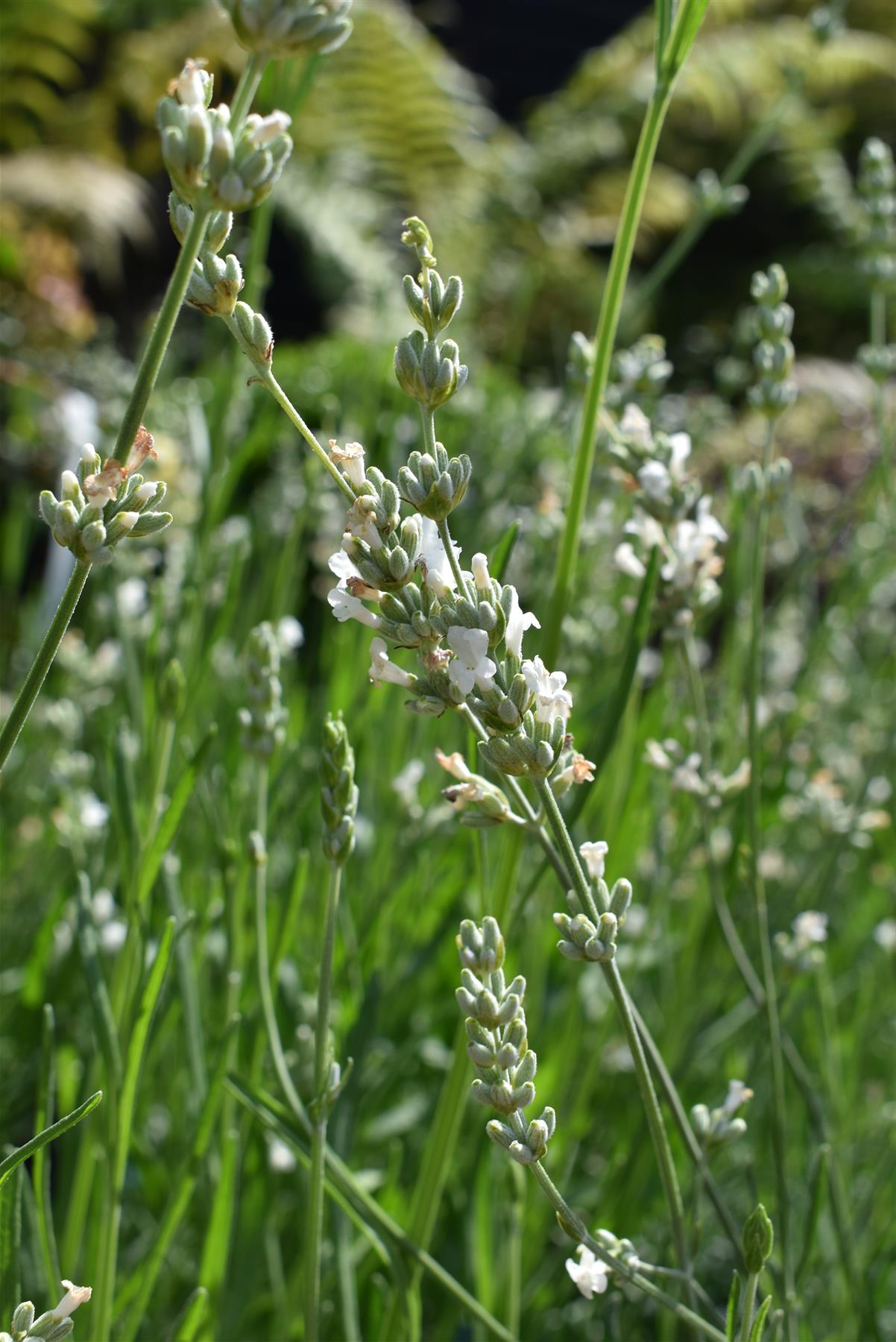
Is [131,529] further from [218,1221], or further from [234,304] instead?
[218,1221]

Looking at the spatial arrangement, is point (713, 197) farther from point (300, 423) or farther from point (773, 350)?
point (300, 423)

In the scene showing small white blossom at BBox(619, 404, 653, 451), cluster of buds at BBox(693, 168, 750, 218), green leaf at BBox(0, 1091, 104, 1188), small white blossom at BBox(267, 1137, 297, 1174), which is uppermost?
cluster of buds at BBox(693, 168, 750, 218)

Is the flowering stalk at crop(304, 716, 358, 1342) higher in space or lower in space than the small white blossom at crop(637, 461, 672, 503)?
lower

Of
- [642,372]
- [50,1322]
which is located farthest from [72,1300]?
[642,372]

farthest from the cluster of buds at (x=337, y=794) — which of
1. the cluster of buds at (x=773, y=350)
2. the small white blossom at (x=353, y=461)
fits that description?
the cluster of buds at (x=773, y=350)

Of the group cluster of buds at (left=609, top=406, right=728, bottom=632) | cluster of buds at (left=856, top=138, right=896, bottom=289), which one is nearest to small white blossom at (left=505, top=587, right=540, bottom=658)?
cluster of buds at (left=609, top=406, right=728, bottom=632)

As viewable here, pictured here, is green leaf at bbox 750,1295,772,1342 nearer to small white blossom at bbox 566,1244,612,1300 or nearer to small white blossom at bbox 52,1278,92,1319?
small white blossom at bbox 566,1244,612,1300

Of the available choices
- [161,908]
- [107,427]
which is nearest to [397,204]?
[107,427]
